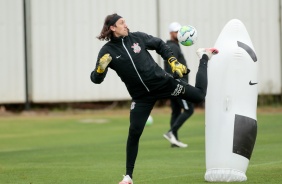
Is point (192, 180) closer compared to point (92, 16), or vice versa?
point (192, 180)

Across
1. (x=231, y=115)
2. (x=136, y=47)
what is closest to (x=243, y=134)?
(x=231, y=115)

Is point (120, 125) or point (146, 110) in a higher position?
point (146, 110)

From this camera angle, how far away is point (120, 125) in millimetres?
24312

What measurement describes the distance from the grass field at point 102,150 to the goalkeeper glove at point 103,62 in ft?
5.83

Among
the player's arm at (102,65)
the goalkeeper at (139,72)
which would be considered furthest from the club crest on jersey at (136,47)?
the player's arm at (102,65)

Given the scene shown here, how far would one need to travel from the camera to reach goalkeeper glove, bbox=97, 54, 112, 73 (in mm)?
11406

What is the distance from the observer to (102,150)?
58.3 feet

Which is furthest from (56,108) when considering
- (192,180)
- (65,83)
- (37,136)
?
(192,180)

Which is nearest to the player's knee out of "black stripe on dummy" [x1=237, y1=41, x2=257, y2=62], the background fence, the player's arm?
the player's arm

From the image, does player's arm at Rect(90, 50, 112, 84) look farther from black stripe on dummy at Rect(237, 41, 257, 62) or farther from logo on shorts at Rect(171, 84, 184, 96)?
black stripe on dummy at Rect(237, 41, 257, 62)

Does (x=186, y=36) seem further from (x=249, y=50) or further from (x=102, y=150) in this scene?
(x=102, y=150)

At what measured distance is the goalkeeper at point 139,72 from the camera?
37.7 feet

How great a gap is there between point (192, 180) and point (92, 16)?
1704cm

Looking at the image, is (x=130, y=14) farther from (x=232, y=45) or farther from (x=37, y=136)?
(x=232, y=45)
